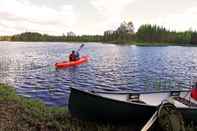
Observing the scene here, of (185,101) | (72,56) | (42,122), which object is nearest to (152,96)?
(185,101)

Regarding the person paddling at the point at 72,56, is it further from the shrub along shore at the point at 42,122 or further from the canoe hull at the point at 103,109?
the canoe hull at the point at 103,109

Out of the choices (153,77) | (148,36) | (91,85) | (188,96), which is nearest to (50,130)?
(188,96)

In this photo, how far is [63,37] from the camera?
185m

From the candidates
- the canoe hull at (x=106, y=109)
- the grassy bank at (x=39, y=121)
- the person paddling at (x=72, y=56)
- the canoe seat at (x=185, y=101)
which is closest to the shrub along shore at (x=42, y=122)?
the grassy bank at (x=39, y=121)

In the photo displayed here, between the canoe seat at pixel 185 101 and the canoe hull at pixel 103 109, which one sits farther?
the canoe seat at pixel 185 101

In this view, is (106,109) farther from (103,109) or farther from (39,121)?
(39,121)

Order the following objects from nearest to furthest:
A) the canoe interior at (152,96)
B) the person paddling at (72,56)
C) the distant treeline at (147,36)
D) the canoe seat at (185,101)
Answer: the canoe seat at (185,101)
the canoe interior at (152,96)
the person paddling at (72,56)
the distant treeline at (147,36)

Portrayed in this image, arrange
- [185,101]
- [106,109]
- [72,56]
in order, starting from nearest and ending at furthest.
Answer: [106,109], [185,101], [72,56]

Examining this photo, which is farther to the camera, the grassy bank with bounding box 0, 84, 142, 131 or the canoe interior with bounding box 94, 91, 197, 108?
the canoe interior with bounding box 94, 91, 197, 108

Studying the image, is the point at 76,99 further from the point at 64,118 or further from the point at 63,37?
the point at 63,37

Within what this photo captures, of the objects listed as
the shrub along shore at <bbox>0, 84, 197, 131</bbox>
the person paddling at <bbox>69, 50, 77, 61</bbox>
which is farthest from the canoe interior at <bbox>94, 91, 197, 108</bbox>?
the person paddling at <bbox>69, 50, 77, 61</bbox>

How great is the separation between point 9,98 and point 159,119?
7371 millimetres

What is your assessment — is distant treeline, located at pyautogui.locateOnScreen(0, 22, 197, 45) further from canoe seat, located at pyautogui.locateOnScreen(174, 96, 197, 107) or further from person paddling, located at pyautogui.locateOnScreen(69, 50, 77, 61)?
canoe seat, located at pyautogui.locateOnScreen(174, 96, 197, 107)

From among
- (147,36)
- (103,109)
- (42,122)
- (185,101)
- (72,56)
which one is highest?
(147,36)
